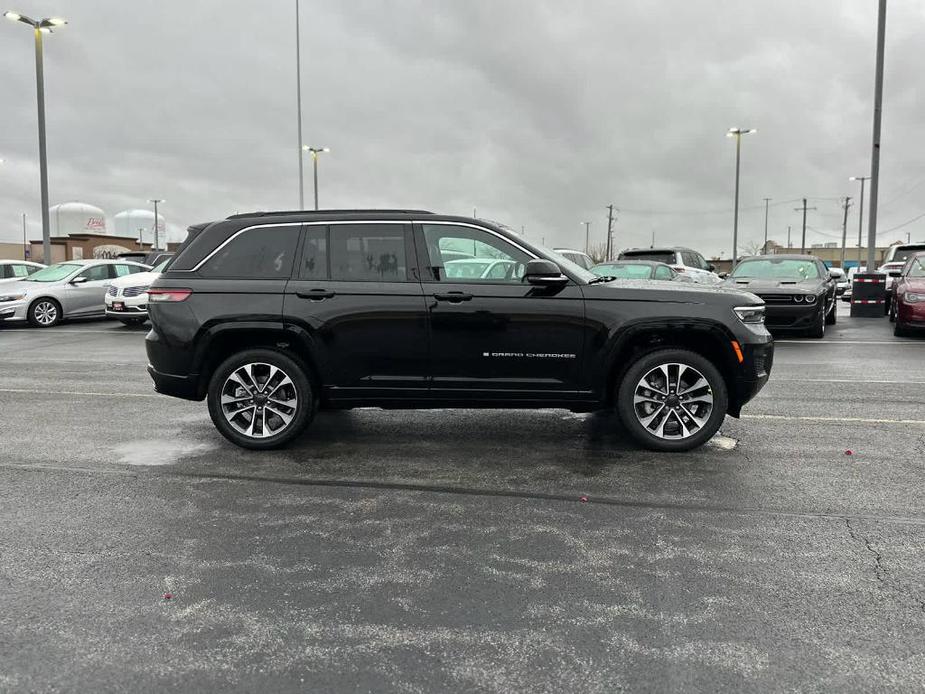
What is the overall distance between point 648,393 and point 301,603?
135 inches

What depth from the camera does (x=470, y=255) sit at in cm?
594

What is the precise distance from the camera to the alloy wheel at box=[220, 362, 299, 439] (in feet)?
19.6

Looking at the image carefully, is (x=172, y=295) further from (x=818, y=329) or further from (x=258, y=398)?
(x=818, y=329)

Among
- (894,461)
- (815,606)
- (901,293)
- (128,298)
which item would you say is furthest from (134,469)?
(901,293)

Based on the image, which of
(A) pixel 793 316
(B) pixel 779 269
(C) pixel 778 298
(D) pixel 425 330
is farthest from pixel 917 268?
(D) pixel 425 330

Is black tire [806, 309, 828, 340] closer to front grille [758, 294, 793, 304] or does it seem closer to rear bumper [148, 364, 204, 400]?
front grille [758, 294, 793, 304]

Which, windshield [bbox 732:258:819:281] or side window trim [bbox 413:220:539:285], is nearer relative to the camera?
side window trim [bbox 413:220:539:285]

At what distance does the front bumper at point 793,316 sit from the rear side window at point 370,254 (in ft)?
32.6

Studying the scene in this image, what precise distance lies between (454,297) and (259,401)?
1.79 m

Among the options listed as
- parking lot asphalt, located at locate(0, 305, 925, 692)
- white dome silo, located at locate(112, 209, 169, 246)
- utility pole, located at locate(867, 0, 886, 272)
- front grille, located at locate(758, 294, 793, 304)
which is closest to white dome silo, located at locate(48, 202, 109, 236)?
white dome silo, located at locate(112, 209, 169, 246)

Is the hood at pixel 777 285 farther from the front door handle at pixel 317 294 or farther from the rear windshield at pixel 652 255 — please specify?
the front door handle at pixel 317 294

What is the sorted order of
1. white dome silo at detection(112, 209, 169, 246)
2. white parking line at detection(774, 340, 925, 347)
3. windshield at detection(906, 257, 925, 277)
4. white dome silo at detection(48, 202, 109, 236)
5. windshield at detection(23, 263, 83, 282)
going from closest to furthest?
1. white parking line at detection(774, 340, 925, 347)
2. windshield at detection(906, 257, 925, 277)
3. windshield at detection(23, 263, 83, 282)
4. white dome silo at detection(48, 202, 109, 236)
5. white dome silo at detection(112, 209, 169, 246)

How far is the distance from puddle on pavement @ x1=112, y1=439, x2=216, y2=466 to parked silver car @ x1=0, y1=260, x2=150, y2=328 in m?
13.6

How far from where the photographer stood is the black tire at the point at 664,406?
5805 millimetres
